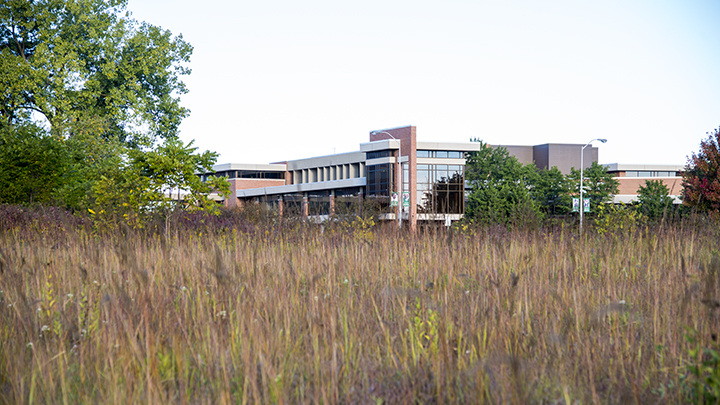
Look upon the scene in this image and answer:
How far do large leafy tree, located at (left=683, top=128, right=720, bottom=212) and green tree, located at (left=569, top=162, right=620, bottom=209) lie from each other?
98.0 ft

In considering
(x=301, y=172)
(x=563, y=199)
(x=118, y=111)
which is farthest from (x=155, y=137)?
(x=301, y=172)

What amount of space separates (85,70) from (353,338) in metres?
29.2

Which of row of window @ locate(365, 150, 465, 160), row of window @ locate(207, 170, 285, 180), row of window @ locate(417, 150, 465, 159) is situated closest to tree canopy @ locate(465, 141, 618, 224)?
row of window @ locate(417, 150, 465, 159)

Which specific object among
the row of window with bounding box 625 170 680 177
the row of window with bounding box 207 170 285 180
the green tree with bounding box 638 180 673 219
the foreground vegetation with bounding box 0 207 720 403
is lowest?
the foreground vegetation with bounding box 0 207 720 403

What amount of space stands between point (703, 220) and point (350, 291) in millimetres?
6552

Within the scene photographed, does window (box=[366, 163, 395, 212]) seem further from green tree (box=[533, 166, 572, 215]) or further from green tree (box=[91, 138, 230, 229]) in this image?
green tree (box=[91, 138, 230, 229])

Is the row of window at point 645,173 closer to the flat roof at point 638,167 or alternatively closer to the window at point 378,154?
the flat roof at point 638,167

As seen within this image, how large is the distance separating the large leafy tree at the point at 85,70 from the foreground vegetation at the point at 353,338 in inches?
1000

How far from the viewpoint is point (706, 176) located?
26047mm

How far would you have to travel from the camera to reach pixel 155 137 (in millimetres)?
29219

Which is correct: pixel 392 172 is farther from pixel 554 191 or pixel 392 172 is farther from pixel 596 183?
pixel 596 183

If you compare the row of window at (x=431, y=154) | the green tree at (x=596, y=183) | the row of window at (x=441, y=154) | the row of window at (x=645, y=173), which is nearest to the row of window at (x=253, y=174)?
the row of window at (x=431, y=154)

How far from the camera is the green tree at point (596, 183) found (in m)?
56.3

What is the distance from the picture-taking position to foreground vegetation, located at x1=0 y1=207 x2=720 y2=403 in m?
2.53
